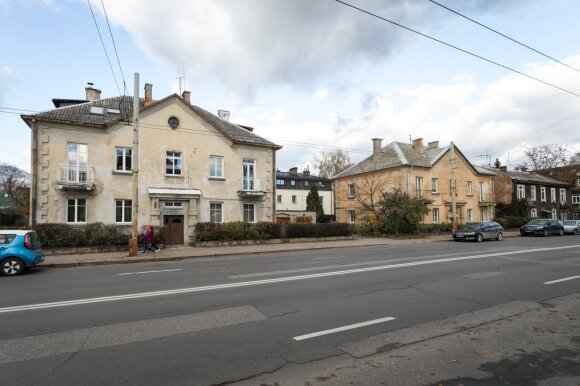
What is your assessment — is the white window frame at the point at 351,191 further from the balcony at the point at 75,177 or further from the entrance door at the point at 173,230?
the balcony at the point at 75,177

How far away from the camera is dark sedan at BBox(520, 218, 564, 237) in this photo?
105 feet

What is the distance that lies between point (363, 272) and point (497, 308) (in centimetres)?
451

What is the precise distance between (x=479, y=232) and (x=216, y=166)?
760 inches

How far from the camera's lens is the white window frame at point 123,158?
2250cm

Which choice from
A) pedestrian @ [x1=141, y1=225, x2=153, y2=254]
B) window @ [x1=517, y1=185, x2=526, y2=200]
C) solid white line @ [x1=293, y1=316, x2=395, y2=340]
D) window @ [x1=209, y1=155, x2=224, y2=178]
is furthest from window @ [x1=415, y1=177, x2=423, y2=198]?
solid white line @ [x1=293, y1=316, x2=395, y2=340]

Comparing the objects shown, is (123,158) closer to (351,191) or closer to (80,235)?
(80,235)

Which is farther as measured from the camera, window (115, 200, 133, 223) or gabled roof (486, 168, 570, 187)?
gabled roof (486, 168, 570, 187)

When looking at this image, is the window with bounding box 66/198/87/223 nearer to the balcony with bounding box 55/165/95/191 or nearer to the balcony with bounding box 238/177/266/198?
the balcony with bounding box 55/165/95/191

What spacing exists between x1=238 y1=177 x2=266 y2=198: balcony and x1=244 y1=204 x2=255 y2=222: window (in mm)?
921

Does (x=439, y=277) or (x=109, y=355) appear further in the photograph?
(x=439, y=277)

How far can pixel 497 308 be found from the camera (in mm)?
6613

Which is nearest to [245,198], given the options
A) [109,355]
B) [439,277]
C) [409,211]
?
[409,211]

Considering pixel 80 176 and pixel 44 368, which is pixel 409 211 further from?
pixel 44 368

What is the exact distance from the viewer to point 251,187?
26.7 m
